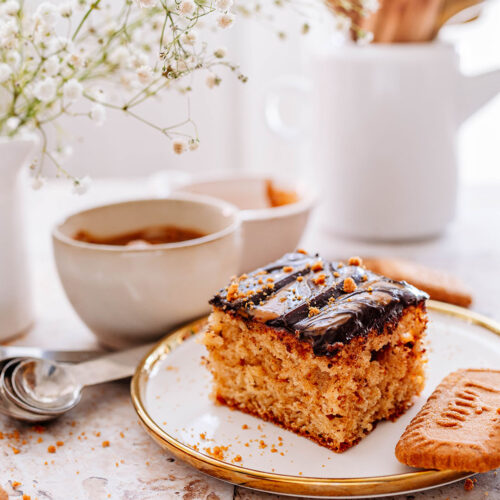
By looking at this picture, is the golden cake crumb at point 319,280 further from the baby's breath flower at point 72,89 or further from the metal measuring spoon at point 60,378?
the baby's breath flower at point 72,89

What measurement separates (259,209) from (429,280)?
1.62 feet

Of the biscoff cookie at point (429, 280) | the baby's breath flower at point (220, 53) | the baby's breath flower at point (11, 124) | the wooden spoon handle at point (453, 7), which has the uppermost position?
the wooden spoon handle at point (453, 7)

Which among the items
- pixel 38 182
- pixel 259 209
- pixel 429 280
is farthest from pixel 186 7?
pixel 259 209

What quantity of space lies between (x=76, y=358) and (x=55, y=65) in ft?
1.67

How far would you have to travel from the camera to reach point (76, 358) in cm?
120

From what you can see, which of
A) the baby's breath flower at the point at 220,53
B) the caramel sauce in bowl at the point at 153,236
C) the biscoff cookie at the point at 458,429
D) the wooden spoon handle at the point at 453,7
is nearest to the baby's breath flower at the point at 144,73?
the baby's breath flower at the point at 220,53

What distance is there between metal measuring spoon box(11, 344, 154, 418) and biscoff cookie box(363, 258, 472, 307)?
0.55m

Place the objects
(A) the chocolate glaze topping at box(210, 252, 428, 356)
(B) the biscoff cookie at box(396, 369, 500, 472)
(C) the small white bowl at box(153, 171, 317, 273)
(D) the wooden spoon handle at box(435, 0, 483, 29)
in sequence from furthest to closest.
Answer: (D) the wooden spoon handle at box(435, 0, 483, 29)
(C) the small white bowl at box(153, 171, 317, 273)
(A) the chocolate glaze topping at box(210, 252, 428, 356)
(B) the biscoff cookie at box(396, 369, 500, 472)

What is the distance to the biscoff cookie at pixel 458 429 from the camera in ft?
2.59

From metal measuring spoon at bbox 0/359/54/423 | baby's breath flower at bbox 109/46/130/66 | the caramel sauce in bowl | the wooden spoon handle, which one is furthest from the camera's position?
the wooden spoon handle

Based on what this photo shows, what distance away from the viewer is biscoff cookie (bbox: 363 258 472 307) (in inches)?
53.7

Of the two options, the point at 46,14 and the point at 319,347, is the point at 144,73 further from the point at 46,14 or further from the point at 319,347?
the point at 319,347

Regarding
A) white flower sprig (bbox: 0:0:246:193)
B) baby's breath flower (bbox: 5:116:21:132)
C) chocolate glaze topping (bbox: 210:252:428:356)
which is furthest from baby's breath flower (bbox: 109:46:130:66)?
chocolate glaze topping (bbox: 210:252:428:356)

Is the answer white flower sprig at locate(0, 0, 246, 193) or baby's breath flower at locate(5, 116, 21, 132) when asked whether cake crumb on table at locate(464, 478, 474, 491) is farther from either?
baby's breath flower at locate(5, 116, 21, 132)
